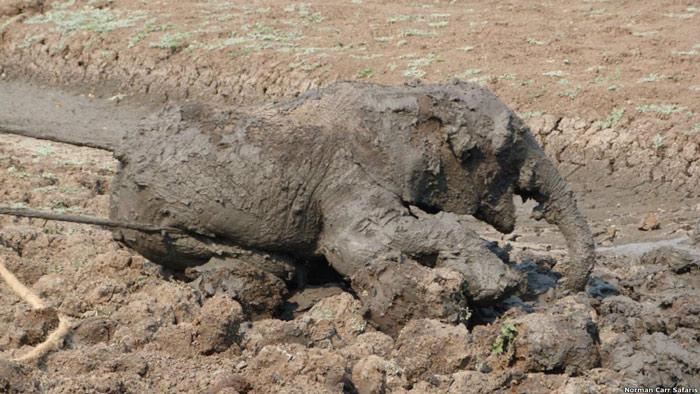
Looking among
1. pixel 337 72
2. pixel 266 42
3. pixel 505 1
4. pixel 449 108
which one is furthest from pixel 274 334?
pixel 505 1

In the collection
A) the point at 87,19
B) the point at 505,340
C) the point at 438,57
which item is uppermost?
the point at 505,340

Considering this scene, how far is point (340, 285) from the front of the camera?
6.67 meters

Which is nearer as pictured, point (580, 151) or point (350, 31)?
point (580, 151)

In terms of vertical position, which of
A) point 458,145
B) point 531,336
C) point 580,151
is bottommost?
point 580,151

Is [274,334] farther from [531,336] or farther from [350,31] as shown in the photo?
[350,31]

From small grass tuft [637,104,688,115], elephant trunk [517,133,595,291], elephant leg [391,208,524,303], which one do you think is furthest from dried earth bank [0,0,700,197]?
elephant leg [391,208,524,303]

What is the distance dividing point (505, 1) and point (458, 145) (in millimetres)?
8539

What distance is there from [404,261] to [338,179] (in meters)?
0.62

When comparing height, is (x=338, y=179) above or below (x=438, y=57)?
above

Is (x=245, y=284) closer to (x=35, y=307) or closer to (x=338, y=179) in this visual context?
(x=338, y=179)

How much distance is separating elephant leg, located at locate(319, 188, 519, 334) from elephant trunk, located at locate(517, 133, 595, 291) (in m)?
0.71

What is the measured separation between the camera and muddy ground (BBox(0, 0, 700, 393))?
216 inches

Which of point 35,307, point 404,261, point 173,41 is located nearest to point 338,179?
point 404,261

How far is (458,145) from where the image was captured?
21.1 ft
